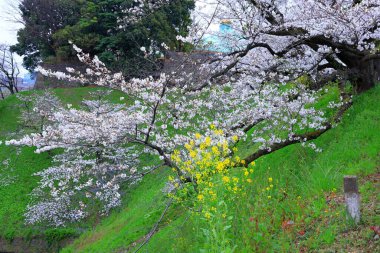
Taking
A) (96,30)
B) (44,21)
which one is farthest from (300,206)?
(44,21)

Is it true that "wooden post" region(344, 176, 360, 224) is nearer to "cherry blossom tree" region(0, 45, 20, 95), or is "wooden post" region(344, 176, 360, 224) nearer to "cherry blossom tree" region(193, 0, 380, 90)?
"cherry blossom tree" region(193, 0, 380, 90)

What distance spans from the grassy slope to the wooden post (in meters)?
0.17

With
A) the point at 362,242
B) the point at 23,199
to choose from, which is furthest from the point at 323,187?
the point at 23,199

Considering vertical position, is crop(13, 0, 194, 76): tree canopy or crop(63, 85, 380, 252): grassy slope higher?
crop(13, 0, 194, 76): tree canopy

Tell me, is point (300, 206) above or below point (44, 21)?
below

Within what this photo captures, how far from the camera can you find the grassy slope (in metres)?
4.54

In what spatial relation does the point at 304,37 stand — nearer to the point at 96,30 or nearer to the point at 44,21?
the point at 96,30

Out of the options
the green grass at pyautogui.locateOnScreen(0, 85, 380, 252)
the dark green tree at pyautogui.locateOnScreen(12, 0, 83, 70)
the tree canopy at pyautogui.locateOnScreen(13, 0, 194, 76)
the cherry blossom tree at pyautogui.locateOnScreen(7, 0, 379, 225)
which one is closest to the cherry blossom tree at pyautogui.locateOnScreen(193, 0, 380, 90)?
the cherry blossom tree at pyautogui.locateOnScreen(7, 0, 379, 225)

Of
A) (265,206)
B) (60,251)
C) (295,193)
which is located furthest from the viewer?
(60,251)

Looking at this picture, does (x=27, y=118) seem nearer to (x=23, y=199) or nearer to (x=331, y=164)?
(x=23, y=199)

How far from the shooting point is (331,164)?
639cm

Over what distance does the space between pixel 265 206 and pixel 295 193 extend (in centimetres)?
65

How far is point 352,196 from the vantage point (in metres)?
4.19

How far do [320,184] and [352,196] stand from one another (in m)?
1.51
